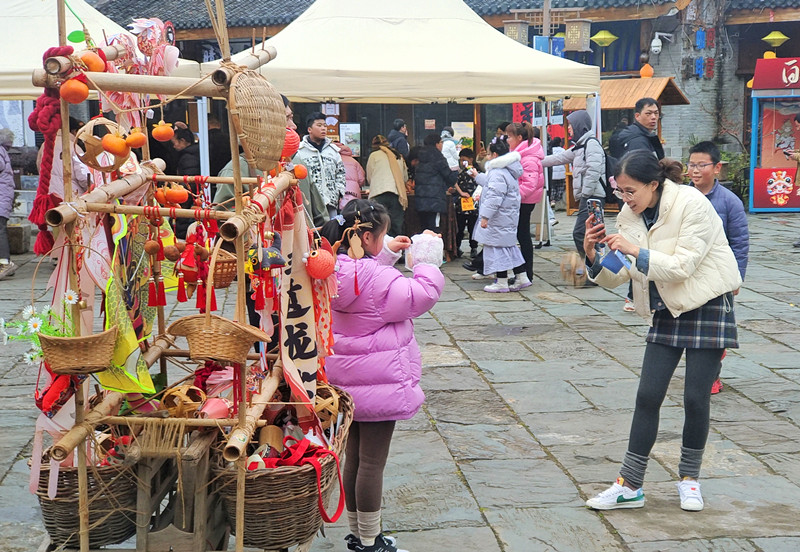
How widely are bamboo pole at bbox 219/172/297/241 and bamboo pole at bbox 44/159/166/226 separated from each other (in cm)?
46

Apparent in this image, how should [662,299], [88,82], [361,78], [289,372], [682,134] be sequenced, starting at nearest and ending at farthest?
1. [88,82]
2. [289,372]
3. [662,299]
4. [361,78]
5. [682,134]

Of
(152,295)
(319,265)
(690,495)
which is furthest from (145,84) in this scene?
(690,495)

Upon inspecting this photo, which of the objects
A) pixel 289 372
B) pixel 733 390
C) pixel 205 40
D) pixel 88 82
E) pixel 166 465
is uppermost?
pixel 205 40

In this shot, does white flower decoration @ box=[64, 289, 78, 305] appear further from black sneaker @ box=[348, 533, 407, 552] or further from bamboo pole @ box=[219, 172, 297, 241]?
black sneaker @ box=[348, 533, 407, 552]

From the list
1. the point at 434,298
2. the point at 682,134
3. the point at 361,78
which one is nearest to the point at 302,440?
the point at 434,298

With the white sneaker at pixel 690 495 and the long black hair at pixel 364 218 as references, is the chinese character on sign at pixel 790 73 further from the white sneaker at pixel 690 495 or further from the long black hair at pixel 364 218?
the long black hair at pixel 364 218

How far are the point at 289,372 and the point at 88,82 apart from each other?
44.4 inches

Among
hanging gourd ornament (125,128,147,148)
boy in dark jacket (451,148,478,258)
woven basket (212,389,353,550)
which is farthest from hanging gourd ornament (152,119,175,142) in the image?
boy in dark jacket (451,148,478,258)

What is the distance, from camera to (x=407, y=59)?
30.0 feet

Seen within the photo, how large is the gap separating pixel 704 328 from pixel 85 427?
2478 millimetres

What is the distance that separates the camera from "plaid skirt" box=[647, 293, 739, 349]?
3.88 metres

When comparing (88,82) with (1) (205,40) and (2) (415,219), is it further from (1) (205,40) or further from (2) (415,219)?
(1) (205,40)

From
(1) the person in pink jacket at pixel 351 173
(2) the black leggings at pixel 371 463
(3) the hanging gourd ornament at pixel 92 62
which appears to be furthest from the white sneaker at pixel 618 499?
(1) the person in pink jacket at pixel 351 173

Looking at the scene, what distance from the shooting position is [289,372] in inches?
125
